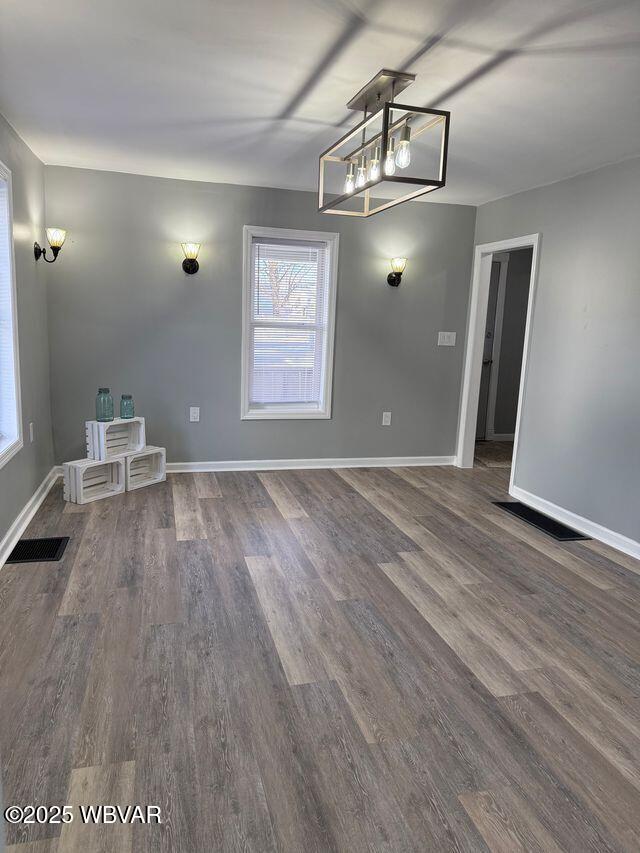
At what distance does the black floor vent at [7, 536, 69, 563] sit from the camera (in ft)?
10.4

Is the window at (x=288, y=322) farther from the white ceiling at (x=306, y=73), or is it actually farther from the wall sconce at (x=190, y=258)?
the white ceiling at (x=306, y=73)

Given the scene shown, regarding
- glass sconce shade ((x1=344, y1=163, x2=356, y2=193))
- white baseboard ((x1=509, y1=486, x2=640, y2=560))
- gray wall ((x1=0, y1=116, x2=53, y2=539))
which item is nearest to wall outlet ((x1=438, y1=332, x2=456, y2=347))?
white baseboard ((x1=509, y1=486, x2=640, y2=560))

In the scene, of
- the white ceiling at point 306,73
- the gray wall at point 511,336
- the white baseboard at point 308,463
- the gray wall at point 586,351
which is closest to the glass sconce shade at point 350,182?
the white ceiling at point 306,73

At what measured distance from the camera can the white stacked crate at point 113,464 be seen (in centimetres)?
412

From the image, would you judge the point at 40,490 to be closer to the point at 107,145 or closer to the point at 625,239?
the point at 107,145

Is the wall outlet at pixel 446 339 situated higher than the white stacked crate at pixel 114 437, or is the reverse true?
the wall outlet at pixel 446 339

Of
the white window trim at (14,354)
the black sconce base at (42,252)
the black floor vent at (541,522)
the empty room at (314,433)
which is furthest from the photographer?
the black sconce base at (42,252)

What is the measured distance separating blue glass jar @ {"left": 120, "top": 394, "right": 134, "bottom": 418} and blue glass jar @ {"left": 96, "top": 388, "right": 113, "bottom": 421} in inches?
3.8

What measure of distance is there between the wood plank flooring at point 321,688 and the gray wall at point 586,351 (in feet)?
1.65

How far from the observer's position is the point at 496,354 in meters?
6.95

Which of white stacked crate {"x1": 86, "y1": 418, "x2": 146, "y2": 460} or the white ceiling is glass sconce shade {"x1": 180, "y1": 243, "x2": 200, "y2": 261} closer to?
the white ceiling

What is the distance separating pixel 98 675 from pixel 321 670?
33.3 inches

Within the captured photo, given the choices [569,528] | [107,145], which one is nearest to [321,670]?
[569,528]

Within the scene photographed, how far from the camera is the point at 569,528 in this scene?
13.2 ft
